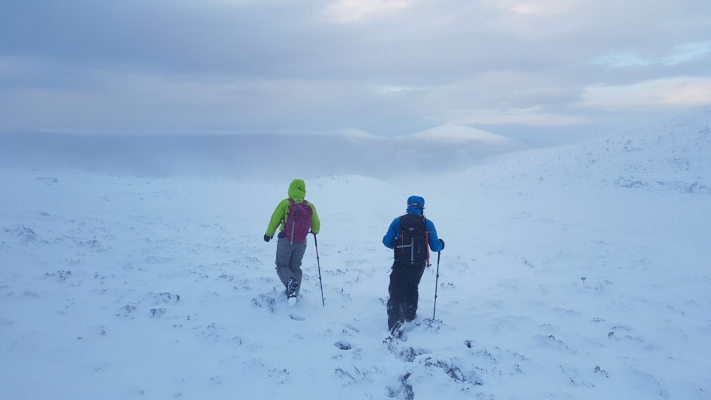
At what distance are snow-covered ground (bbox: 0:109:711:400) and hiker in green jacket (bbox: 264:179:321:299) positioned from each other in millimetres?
679

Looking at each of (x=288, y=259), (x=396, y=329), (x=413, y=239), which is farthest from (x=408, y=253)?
(x=288, y=259)

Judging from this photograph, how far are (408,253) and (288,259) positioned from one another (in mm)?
2665

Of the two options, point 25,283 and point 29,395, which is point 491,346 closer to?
point 29,395

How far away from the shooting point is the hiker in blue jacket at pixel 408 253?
6.98m

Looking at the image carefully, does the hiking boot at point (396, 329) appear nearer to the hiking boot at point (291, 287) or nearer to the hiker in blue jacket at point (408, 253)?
the hiker in blue jacket at point (408, 253)

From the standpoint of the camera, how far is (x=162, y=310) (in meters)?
7.34

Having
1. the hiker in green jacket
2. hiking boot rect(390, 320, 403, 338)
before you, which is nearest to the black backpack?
hiking boot rect(390, 320, 403, 338)

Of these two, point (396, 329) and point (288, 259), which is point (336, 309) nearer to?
point (288, 259)

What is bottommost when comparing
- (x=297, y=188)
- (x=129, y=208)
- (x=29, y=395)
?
(x=29, y=395)

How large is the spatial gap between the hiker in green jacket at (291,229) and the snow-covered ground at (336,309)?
2.23 feet

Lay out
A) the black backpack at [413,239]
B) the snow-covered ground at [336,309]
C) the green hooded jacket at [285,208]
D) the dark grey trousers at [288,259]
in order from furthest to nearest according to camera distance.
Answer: the dark grey trousers at [288,259] < the green hooded jacket at [285,208] < the black backpack at [413,239] < the snow-covered ground at [336,309]

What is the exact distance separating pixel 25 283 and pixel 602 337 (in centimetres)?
1257

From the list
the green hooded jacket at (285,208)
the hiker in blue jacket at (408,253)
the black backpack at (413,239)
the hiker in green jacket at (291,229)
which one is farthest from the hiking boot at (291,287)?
the black backpack at (413,239)

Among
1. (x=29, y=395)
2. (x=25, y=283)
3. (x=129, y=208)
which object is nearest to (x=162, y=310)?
(x=29, y=395)
